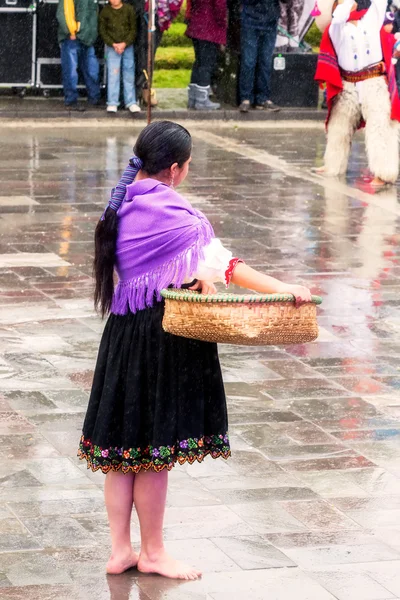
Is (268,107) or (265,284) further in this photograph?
(268,107)

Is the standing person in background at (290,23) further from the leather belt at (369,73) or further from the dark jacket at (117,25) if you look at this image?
the leather belt at (369,73)

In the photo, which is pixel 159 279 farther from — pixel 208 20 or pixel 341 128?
pixel 208 20

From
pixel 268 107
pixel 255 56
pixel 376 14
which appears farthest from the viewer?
pixel 268 107

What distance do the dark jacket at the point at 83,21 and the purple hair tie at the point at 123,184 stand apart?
12.7 m

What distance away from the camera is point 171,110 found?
1786 cm

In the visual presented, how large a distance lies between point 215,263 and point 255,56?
44.4 feet

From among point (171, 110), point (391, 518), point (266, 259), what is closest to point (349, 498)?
point (391, 518)

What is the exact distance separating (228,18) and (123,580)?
48.4ft

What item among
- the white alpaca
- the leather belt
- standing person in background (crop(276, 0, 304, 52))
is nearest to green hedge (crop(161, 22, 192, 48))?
standing person in background (crop(276, 0, 304, 52))

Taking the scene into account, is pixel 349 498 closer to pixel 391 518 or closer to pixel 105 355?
pixel 391 518

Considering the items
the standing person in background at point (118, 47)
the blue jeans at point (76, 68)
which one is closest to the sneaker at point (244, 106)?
the standing person in background at point (118, 47)

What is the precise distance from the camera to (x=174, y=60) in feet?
68.7

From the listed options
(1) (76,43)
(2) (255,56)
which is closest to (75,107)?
(1) (76,43)

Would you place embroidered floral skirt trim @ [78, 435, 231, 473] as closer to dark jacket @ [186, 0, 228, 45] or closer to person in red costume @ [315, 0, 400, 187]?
person in red costume @ [315, 0, 400, 187]
